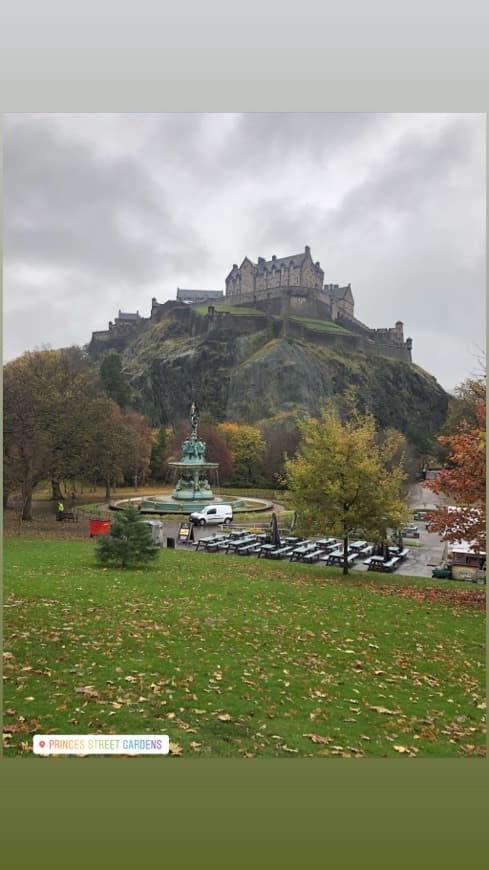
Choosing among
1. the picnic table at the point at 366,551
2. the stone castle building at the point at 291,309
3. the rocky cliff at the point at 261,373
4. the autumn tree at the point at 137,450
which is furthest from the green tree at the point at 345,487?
the stone castle building at the point at 291,309

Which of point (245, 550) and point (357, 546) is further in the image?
point (357, 546)

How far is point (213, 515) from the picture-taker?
22.0 metres

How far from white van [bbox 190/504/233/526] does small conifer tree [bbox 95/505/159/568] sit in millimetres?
11348

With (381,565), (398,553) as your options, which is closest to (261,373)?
(398,553)

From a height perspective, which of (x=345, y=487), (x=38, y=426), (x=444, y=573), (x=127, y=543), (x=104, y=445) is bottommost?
(x=444, y=573)

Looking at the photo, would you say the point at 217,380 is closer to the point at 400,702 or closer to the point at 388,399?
the point at 388,399

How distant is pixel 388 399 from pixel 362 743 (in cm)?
6522

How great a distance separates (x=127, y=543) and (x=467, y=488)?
21.7ft

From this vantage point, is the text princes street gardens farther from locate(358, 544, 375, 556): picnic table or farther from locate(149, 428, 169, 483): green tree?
locate(149, 428, 169, 483): green tree

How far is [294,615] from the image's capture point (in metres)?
7.45

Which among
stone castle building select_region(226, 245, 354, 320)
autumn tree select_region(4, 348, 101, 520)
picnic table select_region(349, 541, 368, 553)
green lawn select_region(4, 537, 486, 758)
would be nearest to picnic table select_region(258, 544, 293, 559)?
picnic table select_region(349, 541, 368, 553)

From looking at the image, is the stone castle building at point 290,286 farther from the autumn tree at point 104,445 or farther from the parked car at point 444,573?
the parked car at point 444,573

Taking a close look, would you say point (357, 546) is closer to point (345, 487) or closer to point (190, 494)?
point (345, 487)

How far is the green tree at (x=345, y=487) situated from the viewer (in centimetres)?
1058
